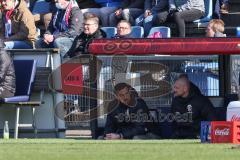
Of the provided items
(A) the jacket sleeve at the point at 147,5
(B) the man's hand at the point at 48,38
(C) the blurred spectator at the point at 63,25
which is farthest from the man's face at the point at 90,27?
(A) the jacket sleeve at the point at 147,5

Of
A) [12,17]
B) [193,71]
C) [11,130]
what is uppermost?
[12,17]

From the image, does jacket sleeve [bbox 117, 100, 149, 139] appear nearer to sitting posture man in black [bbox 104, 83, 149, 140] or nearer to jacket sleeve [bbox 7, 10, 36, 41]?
sitting posture man in black [bbox 104, 83, 149, 140]

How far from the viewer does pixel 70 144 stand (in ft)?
35.9

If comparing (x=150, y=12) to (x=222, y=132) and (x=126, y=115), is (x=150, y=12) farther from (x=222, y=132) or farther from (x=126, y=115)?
(x=222, y=132)

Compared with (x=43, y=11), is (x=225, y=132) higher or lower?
lower

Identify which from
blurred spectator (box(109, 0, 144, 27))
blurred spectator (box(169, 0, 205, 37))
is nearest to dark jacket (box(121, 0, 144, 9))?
blurred spectator (box(109, 0, 144, 27))

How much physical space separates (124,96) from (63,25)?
3655 mm

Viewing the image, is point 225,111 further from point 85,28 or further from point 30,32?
point 30,32

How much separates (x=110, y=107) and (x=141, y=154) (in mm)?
3786

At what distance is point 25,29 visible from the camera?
16016 millimetres

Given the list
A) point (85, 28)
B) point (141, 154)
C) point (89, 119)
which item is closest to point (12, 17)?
point (85, 28)

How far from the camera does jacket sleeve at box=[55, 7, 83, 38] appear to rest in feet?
51.4

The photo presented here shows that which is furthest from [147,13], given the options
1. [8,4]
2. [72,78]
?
[72,78]

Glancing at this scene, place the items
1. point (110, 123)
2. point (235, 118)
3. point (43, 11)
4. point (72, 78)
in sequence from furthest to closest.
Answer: point (43, 11)
point (72, 78)
point (110, 123)
point (235, 118)
